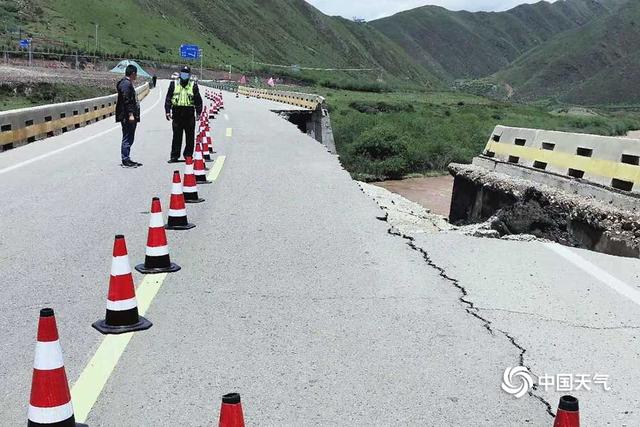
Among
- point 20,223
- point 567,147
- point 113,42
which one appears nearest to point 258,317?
point 20,223

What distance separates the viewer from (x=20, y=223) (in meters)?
8.55

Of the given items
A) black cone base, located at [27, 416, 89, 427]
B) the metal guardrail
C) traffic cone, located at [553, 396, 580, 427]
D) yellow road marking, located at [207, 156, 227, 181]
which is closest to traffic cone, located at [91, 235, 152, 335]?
black cone base, located at [27, 416, 89, 427]

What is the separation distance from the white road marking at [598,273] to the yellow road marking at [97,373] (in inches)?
159

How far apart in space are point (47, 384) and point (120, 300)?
1.60 meters

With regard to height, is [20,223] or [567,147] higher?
[567,147]

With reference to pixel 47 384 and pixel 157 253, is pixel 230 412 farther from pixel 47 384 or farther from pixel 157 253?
pixel 157 253

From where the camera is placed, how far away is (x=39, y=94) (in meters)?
40.7

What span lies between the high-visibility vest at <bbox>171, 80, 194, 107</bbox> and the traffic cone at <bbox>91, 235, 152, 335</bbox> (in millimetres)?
9955

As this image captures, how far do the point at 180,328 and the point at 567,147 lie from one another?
7.17 metres

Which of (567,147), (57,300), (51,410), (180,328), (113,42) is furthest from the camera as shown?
(113,42)

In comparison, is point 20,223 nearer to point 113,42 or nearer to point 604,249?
point 604,249

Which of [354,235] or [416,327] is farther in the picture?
[354,235]

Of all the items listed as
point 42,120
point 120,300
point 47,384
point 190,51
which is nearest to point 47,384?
point 47,384

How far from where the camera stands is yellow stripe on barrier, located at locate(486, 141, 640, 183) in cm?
863
